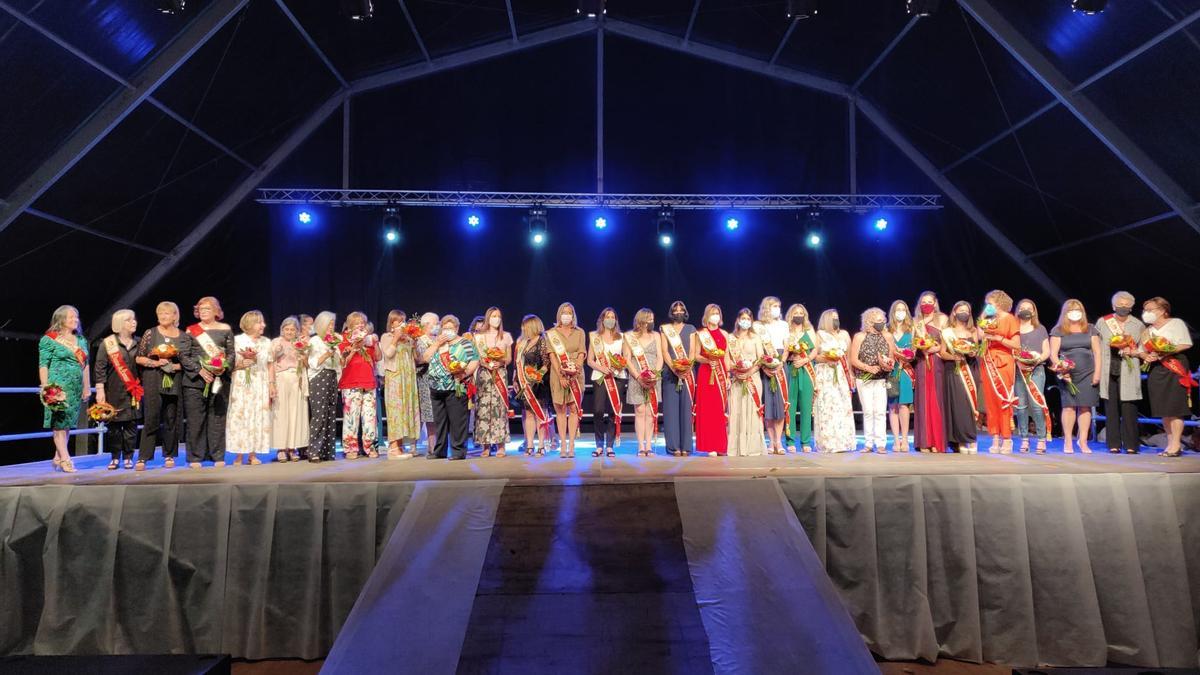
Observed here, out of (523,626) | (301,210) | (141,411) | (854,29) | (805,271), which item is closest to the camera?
(523,626)

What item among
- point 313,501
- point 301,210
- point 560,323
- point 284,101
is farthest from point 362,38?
point 313,501

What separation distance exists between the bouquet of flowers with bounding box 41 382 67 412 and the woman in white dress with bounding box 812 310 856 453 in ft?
24.4

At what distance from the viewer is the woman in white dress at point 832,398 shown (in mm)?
7301

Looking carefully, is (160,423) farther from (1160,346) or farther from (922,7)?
(1160,346)

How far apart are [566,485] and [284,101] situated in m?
8.72

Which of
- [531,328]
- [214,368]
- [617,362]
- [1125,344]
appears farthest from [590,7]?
[1125,344]

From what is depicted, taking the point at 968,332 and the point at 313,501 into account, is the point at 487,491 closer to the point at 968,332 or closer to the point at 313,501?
the point at 313,501

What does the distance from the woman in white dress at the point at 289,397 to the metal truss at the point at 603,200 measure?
4.71 m

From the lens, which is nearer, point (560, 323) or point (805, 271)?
point (560, 323)

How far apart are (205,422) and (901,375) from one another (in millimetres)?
7336

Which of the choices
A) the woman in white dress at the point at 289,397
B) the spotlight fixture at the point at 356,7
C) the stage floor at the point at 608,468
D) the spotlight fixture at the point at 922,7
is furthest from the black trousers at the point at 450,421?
the spotlight fixture at the point at 922,7

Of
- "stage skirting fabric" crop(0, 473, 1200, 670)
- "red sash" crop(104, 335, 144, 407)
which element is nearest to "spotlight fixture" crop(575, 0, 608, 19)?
"stage skirting fabric" crop(0, 473, 1200, 670)

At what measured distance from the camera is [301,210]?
11.2 m

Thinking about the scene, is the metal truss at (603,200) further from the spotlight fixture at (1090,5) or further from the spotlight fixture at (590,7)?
the spotlight fixture at (1090,5)
